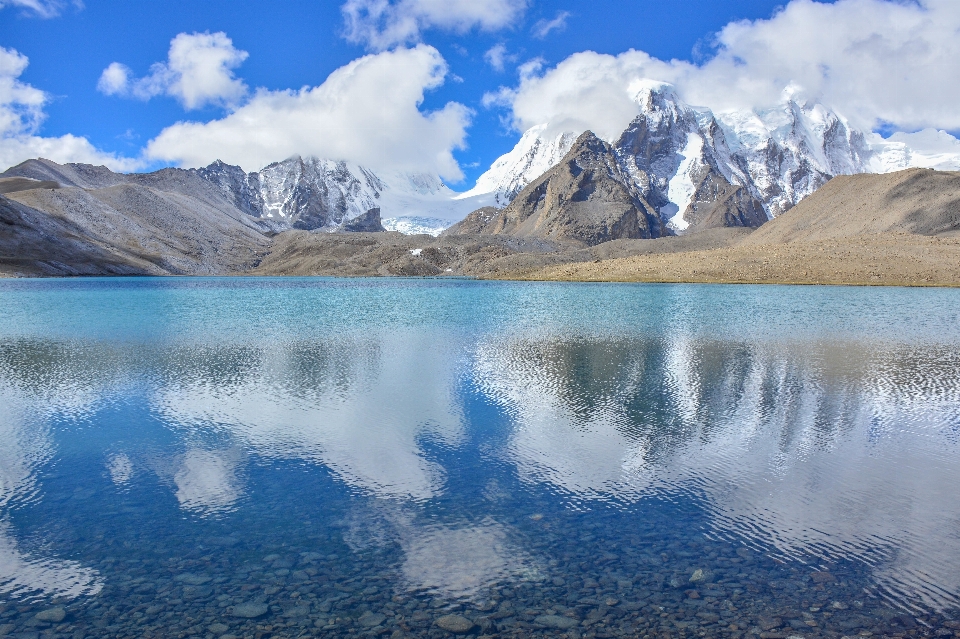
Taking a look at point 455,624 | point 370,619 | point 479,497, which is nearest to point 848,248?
point 479,497

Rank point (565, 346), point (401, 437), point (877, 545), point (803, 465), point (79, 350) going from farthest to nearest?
point (565, 346)
point (79, 350)
point (401, 437)
point (803, 465)
point (877, 545)

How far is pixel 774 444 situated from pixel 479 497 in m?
7.53

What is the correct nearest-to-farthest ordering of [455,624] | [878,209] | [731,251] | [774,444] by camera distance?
[455,624] < [774,444] < [731,251] < [878,209]

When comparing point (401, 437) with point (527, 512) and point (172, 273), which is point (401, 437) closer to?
point (527, 512)

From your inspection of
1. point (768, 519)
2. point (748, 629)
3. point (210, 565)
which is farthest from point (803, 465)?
point (210, 565)

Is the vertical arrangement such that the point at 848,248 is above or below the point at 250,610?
above

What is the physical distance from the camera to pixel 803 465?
13406 millimetres

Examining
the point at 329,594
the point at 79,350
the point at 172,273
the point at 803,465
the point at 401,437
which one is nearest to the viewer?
the point at 329,594

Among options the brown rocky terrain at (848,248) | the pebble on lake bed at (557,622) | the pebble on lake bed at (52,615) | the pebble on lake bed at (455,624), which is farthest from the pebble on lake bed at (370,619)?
the brown rocky terrain at (848,248)

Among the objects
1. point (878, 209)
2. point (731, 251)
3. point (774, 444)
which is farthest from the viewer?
point (878, 209)

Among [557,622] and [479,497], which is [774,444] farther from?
[557,622]

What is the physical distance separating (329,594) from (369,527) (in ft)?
6.27

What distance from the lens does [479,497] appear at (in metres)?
11.6

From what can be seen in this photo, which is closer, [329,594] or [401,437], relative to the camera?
[329,594]
